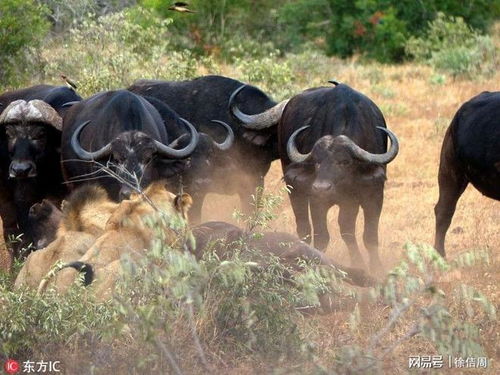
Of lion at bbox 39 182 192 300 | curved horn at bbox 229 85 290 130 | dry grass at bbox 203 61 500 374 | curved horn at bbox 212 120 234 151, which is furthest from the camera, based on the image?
curved horn at bbox 229 85 290 130

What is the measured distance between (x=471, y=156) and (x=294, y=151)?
167 centimetres

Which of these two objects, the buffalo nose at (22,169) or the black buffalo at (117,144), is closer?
the black buffalo at (117,144)

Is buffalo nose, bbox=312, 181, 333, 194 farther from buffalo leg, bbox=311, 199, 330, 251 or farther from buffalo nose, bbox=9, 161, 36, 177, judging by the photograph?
buffalo nose, bbox=9, 161, 36, 177

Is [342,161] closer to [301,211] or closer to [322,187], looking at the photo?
[322,187]

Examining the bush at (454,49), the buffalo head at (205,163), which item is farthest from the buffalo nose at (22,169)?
the bush at (454,49)

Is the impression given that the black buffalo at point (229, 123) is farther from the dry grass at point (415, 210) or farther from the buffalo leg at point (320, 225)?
the buffalo leg at point (320, 225)

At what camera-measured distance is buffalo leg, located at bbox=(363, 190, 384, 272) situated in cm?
1049

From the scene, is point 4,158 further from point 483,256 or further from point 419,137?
point 419,137

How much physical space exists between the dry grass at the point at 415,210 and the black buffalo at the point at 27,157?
2312 millimetres

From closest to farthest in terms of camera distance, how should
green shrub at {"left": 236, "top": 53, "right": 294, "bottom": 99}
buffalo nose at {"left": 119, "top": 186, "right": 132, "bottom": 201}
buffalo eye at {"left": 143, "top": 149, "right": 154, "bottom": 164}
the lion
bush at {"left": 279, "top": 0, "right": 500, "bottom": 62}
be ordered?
the lion
buffalo nose at {"left": 119, "top": 186, "right": 132, "bottom": 201}
buffalo eye at {"left": 143, "top": 149, "right": 154, "bottom": 164}
green shrub at {"left": 236, "top": 53, "right": 294, "bottom": 99}
bush at {"left": 279, "top": 0, "right": 500, "bottom": 62}

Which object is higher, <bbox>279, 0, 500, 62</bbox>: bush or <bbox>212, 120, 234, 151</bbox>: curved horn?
<bbox>212, 120, 234, 151</bbox>: curved horn

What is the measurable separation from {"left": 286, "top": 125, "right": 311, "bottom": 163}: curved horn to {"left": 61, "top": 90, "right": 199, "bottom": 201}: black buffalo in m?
0.91

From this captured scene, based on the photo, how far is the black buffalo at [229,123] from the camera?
1250cm

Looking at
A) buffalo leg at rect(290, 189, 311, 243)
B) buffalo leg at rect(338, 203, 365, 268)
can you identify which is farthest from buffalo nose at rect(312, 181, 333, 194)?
buffalo leg at rect(290, 189, 311, 243)
